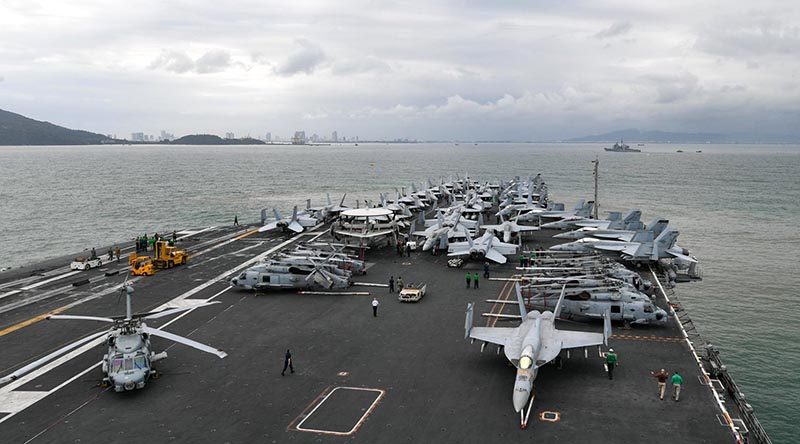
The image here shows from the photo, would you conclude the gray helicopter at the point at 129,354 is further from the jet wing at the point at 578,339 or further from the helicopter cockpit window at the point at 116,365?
the jet wing at the point at 578,339

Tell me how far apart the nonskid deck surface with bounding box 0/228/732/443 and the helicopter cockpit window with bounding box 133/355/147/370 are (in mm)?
1183

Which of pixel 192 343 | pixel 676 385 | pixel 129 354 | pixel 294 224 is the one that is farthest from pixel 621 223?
pixel 129 354

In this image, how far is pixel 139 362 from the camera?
26312 mm

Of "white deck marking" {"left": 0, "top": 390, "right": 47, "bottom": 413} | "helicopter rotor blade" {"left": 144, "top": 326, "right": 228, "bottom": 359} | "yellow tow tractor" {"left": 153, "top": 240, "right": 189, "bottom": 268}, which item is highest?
"helicopter rotor blade" {"left": 144, "top": 326, "right": 228, "bottom": 359}

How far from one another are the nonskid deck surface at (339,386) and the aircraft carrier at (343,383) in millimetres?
92

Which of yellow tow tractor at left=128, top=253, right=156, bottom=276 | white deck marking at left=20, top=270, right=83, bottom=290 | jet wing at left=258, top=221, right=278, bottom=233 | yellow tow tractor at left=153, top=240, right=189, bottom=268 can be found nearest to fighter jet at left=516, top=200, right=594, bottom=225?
jet wing at left=258, top=221, right=278, bottom=233

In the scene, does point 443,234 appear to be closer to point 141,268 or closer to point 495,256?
point 495,256

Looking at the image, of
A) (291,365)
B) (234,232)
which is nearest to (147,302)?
(291,365)

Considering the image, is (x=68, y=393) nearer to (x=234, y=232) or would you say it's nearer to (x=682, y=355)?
(x=682, y=355)

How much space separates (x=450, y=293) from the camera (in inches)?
1694

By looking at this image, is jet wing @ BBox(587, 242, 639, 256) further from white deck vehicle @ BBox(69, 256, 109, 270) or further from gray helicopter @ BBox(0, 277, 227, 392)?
white deck vehicle @ BBox(69, 256, 109, 270)

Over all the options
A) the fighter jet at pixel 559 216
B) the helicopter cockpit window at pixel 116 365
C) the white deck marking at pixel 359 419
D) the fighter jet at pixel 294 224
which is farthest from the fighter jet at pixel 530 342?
the fighter jet at pixel 559 216

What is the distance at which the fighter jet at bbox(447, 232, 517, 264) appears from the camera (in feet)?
167

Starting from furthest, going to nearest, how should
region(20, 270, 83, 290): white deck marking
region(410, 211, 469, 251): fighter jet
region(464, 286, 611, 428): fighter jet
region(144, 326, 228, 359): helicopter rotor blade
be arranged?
region(410, 211, 469, 251): fighter jet, region(20, 270, 83, 290): white deck marking, region(464, 286, 611, 428): fighter jet, region(144, 326, 228, 359): helicopter rotor blade
